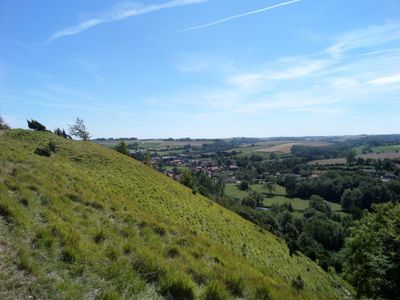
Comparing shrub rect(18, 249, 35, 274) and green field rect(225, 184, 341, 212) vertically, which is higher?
shrub rect(18, 249, 35, 274)

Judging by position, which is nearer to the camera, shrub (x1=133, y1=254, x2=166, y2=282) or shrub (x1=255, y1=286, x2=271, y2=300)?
shrub (x1=133, y1=254, x2=166, y2=282)

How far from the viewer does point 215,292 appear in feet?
23.7

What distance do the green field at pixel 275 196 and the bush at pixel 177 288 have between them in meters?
124

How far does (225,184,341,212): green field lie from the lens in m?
129

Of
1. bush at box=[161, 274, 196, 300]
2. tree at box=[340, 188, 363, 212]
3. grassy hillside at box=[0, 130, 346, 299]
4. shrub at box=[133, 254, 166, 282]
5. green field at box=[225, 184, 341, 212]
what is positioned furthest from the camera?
green field at box=[225, 184, 341, 212]

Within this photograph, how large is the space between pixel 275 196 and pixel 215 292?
13959cm

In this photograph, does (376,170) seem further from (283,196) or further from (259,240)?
(259,240)

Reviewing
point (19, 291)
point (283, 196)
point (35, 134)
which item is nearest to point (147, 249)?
point (19, 291)

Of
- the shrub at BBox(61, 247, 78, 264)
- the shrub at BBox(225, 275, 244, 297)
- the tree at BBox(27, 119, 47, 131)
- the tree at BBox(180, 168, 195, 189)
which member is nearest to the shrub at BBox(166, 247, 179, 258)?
the shrub at BBox(225, 275, 244, 297)

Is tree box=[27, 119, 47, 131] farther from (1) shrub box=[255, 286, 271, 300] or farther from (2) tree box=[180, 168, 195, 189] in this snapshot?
(1) shrub box=[255, 286, 271, 300]

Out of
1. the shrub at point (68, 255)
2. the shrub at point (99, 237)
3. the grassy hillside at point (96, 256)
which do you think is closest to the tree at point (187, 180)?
the grassy hillside at point (96, 256)

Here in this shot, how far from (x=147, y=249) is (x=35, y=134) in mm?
38401

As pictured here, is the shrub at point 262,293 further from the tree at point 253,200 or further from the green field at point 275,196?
the green field at point 275,196

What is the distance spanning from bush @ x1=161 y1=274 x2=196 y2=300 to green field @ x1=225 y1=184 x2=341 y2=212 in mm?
123843
